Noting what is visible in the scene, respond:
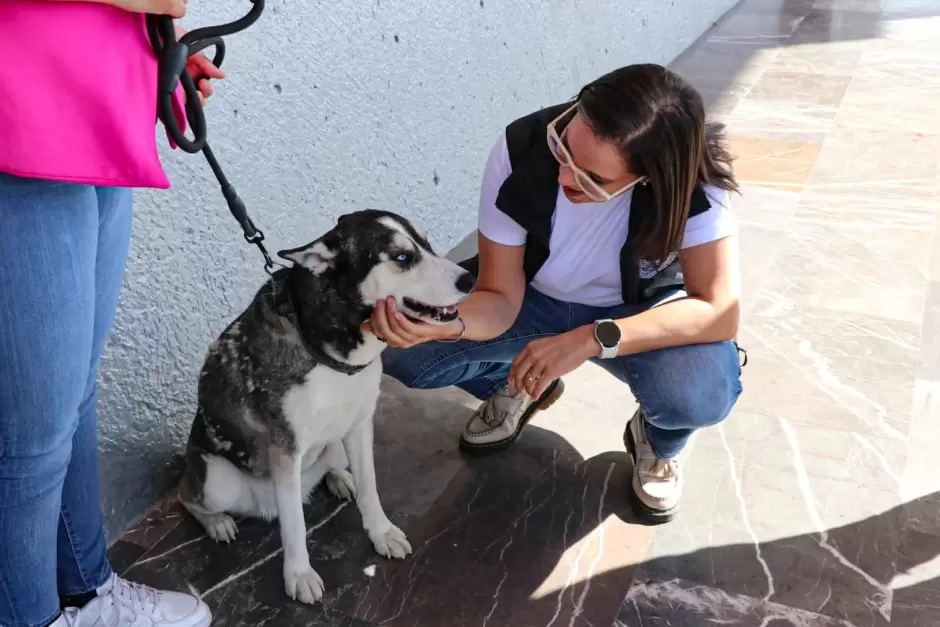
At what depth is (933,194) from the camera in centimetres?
413

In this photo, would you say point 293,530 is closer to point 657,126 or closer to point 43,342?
point 43,342

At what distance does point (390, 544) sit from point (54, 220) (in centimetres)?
122

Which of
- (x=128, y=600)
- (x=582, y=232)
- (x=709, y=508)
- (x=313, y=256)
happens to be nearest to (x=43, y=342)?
(x=313, y=256)

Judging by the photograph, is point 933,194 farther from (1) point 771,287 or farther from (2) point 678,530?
(2) point 678,530

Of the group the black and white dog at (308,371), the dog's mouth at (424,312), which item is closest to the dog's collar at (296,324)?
the black and white dog at (308,371)

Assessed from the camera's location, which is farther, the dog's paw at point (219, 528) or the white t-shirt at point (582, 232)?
the dog's paw at point (219, 528)

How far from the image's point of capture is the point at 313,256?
1906 millimetres

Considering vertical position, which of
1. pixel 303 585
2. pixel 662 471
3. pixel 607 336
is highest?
pixel 607 336

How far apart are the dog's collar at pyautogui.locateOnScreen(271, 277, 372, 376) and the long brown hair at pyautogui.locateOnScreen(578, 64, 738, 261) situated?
0.73 metres

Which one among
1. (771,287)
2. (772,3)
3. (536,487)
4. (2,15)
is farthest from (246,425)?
(772,3)

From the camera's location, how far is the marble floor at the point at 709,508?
2066mm

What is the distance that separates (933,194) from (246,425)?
3425 millimetres

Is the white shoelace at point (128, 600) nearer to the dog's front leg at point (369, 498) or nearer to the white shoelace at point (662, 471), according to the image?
the dog's front leg at point (369, 498)

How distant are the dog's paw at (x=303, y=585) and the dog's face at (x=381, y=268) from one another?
649 millimetres
